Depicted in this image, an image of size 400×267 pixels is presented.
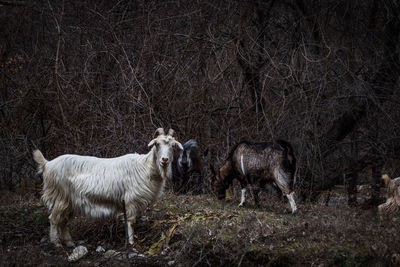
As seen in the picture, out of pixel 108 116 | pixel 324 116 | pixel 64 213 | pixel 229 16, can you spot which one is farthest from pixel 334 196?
pixel 64 213

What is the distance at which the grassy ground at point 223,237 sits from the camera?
552cm

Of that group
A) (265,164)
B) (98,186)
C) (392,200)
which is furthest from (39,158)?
(392,200)

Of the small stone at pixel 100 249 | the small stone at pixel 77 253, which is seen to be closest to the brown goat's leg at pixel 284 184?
the small stone at pixel 100 249

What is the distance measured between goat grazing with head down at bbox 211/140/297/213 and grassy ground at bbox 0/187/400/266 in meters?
0.50

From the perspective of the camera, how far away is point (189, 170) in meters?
9.86

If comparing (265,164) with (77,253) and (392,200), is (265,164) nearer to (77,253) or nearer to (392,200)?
(392,200)

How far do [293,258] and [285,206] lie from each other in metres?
2.93

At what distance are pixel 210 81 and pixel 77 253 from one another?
6.10m

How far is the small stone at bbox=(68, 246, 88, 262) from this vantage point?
6039 mm

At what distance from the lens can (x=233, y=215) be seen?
7.07m

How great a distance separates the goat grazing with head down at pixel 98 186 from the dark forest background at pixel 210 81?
269cm

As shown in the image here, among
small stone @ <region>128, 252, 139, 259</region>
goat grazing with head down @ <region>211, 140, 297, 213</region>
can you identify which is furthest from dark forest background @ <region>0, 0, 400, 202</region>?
small stone @ <region>128, 252, 139, 259</region>

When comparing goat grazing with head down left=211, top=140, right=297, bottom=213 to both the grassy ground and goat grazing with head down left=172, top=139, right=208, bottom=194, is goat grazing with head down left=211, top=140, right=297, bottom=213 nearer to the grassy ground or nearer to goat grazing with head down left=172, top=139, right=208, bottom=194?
the grassy ground

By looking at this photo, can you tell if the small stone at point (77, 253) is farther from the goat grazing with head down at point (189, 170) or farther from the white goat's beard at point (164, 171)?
the goat grazing with head down at point (189, 170)
